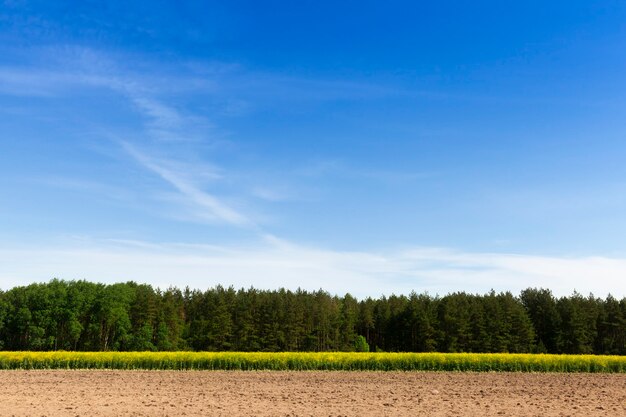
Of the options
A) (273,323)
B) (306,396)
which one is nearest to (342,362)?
(306,396)

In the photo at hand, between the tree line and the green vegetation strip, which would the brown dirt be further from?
the tree line

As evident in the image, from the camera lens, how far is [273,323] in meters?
79.0

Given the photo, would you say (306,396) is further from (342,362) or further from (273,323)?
(273,323)

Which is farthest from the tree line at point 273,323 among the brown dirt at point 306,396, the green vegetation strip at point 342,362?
the brown dirt at point 306,396

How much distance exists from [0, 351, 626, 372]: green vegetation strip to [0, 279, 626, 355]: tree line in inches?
1162

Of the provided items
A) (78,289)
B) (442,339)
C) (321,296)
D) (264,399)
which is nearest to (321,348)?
(321,296)

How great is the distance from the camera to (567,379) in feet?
121

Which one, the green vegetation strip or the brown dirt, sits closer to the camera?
the brown dirt

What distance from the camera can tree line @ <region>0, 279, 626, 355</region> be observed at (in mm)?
75375

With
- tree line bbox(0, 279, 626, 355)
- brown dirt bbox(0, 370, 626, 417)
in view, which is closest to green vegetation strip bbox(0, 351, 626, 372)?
brown dirt bbox(0, 370, 626, 417)

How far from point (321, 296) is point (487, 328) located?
28.9 meters

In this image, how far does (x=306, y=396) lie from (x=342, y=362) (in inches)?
789

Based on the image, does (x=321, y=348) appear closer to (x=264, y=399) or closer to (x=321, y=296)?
(x=321, y=296)

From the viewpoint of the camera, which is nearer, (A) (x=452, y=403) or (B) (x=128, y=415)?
(B) (x=128, y=415)
